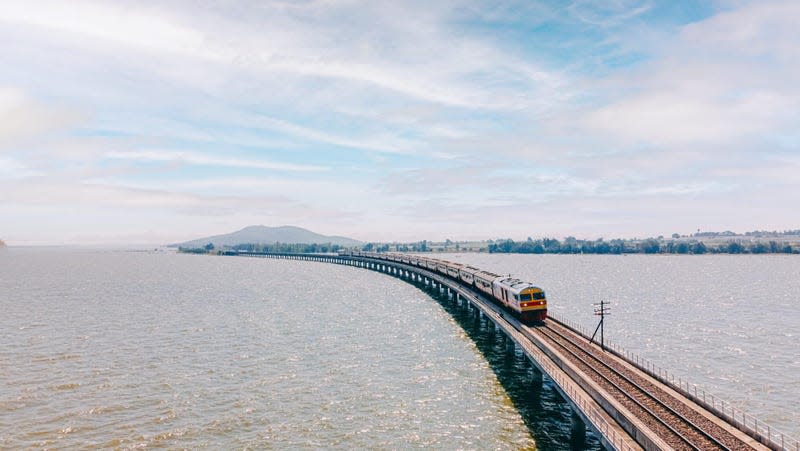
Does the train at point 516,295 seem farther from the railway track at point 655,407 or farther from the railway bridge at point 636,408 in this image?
the railway track at point 655,407

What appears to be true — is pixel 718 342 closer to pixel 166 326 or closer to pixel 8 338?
pixel 166 326

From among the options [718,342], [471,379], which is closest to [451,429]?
[471,379]

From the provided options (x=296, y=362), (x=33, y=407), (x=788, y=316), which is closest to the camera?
(x=33, y=407)

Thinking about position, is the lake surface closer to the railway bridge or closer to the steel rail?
the railway bridge

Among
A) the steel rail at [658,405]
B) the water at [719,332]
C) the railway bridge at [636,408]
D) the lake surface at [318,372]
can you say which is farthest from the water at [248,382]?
the water at [719,332]

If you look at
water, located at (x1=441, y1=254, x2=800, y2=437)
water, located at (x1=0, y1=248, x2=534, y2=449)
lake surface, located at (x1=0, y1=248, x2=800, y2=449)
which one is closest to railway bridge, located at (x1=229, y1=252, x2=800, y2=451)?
lake surface, located at (x1=0, y1=248, x2=800, y2=449)

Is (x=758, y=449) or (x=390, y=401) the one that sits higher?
(x=758, y=449)

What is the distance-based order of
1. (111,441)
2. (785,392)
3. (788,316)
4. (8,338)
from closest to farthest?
(111,441)
(785,392)
(8,338)
(788,316)

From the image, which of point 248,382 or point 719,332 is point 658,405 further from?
point 719,332
